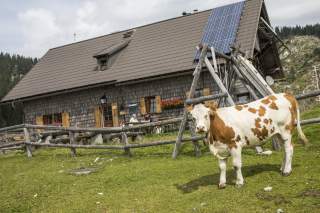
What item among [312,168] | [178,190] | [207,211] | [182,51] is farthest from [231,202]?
[182,51]

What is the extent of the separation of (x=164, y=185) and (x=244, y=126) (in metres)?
2.12

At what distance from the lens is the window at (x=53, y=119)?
2739 cm

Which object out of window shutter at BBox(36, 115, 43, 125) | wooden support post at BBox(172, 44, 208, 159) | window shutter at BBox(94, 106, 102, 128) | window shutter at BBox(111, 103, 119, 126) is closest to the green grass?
wooden support post at BBox(172, 44, 208, 159)

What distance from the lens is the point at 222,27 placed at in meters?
23.6

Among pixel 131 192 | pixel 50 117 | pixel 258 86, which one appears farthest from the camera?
pixel 50 117

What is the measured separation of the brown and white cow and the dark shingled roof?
13.8 meters

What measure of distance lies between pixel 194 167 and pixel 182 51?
1492 cm

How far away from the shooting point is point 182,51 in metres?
24.0

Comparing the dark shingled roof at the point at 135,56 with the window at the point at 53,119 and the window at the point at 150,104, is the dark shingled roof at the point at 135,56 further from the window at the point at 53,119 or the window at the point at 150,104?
the window at the point at 53,119

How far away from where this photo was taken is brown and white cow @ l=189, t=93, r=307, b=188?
7539 millimetres

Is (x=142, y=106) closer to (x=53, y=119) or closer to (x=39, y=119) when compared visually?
(x=53, y=119)

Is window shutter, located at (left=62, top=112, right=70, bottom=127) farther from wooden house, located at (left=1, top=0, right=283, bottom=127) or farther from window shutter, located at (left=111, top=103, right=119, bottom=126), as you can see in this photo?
window shutter, located at (left=111, top=103, right=119, bottom=126)

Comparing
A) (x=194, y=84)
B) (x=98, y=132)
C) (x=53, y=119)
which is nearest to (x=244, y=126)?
(x=194, y=84)

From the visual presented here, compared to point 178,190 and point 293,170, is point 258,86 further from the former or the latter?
point 178,190
